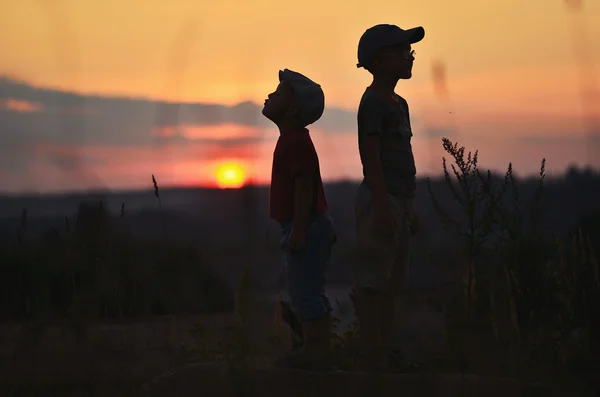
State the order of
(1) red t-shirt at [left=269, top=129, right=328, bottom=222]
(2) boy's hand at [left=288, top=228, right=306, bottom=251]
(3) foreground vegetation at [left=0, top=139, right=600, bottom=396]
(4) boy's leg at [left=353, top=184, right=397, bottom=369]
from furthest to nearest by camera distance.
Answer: (1) red t-shirt at [left=269, top=129, right=328, bottom=222], (2) boy's hand at [left=288, top=228, right=306, bottom=251], (4) boy's leg at [left=353, top=184, right=397, bottom=369], (3) foreground vegetation at [left=0, top=139, right=600, bottom=396]

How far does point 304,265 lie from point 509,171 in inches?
43.9

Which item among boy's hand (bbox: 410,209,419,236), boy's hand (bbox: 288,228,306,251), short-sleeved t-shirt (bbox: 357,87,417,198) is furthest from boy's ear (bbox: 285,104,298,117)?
boy's hand (bbox: 410,209,419,236)

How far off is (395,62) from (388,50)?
8 cm

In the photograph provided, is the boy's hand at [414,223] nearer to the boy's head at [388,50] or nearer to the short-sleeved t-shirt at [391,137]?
the short-sleeved t-shirt at [391,137]

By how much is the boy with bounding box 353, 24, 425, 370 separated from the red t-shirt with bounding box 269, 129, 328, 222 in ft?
0.90

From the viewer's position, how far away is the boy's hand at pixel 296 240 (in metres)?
4.74

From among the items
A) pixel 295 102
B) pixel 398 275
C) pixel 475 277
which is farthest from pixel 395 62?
pixel 475 277

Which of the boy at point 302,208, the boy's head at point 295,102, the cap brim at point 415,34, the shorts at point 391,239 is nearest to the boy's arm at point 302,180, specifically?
the boy at point 302,208

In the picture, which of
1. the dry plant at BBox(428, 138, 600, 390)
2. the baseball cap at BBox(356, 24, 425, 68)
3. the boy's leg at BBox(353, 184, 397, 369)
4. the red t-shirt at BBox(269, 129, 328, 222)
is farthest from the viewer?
the baseball cap at BBox(356, 24, 425, 68)

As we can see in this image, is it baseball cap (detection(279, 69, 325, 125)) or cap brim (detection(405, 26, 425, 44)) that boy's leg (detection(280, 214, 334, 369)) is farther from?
cap brim (detection(405, 26, 425, 44))

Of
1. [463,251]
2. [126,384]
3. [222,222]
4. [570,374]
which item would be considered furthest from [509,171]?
[126,384]

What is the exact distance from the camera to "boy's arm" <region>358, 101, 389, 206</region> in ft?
16.1

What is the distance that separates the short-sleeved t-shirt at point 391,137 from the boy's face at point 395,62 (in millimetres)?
130

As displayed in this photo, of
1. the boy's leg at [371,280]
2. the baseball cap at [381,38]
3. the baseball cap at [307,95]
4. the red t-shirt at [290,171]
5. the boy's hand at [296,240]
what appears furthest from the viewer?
the baseball cap at [381,38]
